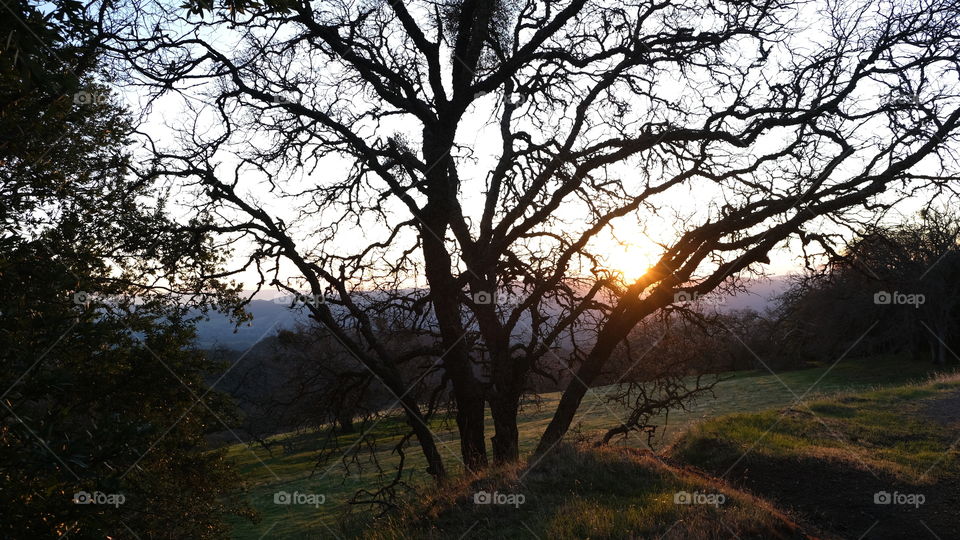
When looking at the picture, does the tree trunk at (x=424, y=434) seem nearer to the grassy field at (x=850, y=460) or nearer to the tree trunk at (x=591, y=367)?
the tree trunk at (x=591, y=367)

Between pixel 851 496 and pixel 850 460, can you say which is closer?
pixel 851 496

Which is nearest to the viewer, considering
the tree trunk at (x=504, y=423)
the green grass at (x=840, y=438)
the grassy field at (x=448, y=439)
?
the tree trunk at (x=504, y=423)

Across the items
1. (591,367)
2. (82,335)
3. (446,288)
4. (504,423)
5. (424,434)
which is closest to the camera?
(82,335)

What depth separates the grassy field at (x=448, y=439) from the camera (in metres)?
21.8

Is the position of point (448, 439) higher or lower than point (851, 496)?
lower

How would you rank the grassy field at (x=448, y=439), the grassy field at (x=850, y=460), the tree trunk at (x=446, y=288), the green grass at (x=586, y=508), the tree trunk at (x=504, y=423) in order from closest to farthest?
the green grass at (x=586, y=508), the tree trunk at (x=446, y=288), the grassy field at (x=850, y=460), the tree trunk at (x=504, y=423), the grassy field at (x=448, y=439)

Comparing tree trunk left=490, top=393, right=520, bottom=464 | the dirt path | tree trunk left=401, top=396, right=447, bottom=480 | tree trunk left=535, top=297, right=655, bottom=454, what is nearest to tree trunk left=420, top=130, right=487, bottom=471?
tree trunk left=490, top=393, right=520, bottom=464

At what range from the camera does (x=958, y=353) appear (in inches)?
1465

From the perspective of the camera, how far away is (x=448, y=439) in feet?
96.8

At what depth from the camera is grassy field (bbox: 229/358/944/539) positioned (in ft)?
71.6

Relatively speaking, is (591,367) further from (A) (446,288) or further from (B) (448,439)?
(B) (448,439)

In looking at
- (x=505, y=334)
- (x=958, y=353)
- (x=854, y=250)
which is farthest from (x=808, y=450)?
(x=958, y=353)

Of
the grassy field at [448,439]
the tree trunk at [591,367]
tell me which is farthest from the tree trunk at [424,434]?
the grassy field at [448,439]

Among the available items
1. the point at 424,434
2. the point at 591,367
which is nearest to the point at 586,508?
the point at 591,367
